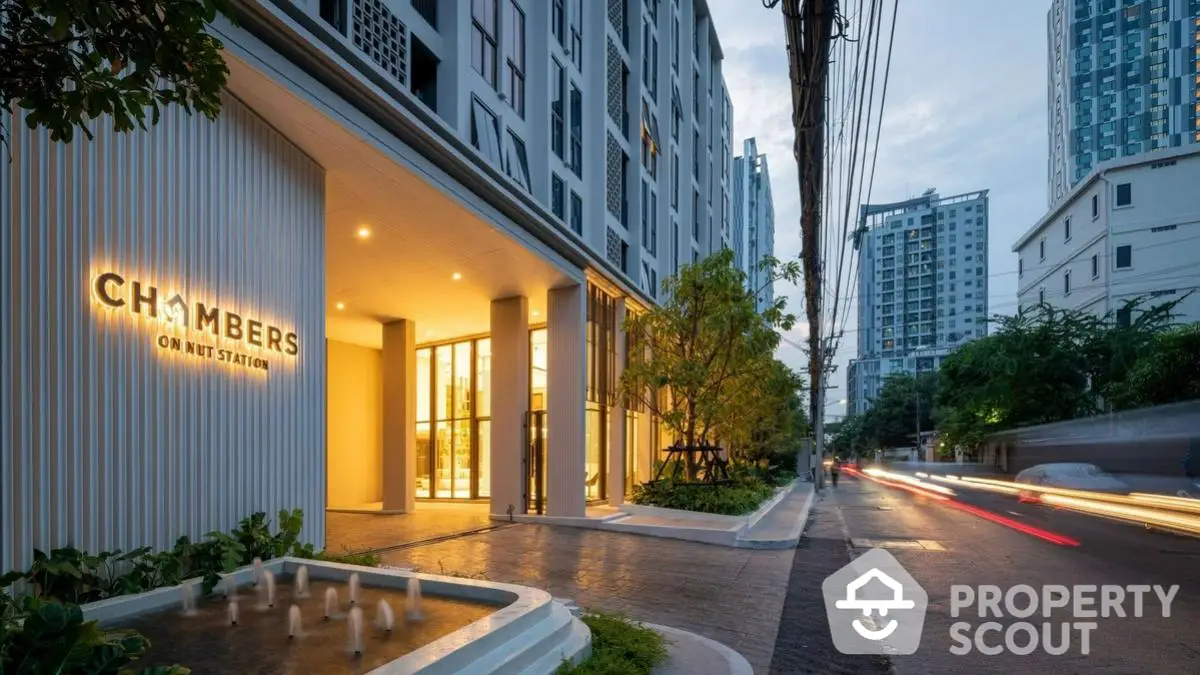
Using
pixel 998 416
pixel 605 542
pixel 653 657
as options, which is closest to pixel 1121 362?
pixel 998 416

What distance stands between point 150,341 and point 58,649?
13.6ft

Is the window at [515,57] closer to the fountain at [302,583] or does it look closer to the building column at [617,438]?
the building column at [617,438]

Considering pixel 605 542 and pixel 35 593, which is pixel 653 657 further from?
pixel 605 542

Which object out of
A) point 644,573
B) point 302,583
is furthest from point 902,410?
point 302,583

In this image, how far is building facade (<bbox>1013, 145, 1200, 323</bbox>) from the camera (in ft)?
143

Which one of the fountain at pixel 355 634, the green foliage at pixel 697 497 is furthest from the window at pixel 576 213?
the fountain at pixel 355 634

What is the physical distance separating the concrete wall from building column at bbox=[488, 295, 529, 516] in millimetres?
6293

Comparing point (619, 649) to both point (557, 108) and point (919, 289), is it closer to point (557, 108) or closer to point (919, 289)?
point (557, 108)

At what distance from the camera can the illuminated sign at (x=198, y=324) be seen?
21.4 ft

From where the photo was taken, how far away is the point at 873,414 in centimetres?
9744

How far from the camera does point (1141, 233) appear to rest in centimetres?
4456

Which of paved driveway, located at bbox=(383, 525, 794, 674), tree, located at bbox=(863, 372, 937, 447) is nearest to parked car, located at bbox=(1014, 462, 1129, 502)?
paved driveway, located at bbox=(383, 525, 794, 674)

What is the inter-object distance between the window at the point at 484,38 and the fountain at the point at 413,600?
11625 mm

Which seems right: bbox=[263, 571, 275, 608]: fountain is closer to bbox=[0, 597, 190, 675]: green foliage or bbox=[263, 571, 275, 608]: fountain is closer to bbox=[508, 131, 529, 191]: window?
bbox=[0, 597, 190, 675]: green foliage
